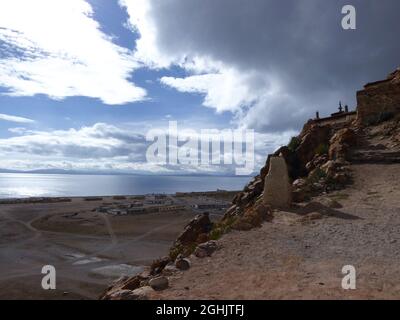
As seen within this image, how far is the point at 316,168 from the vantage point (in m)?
15.9

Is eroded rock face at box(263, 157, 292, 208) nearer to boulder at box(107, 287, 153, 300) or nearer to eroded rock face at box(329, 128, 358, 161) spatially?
eroded rock face at box(329, 128, 358, 161)

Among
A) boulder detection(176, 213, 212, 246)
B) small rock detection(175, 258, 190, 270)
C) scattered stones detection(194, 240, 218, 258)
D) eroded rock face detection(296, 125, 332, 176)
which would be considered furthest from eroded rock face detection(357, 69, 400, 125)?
small rock detection(175, 258, 190, 270)

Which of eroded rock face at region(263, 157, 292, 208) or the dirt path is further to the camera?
eroded rock face at region(263, 157, 292, 208)

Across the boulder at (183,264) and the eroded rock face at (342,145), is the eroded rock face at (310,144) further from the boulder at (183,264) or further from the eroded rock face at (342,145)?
the boulder at (183,264)

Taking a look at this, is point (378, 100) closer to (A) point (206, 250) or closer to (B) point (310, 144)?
(B) point (310, 144)

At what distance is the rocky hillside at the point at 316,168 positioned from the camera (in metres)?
10.8

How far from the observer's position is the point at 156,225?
1671 inches

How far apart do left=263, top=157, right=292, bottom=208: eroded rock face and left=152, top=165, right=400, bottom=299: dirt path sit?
70 centimetres

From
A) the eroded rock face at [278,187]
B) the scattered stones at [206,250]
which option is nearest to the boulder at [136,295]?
the scattered stones at [206,250]

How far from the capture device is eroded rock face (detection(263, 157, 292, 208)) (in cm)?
1216

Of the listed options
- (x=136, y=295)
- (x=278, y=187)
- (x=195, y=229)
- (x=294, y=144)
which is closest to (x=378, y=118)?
(x=294, y=144)

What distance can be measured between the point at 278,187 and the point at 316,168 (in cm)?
444

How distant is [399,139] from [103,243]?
25.3m

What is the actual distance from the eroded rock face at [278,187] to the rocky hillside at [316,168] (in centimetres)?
26
